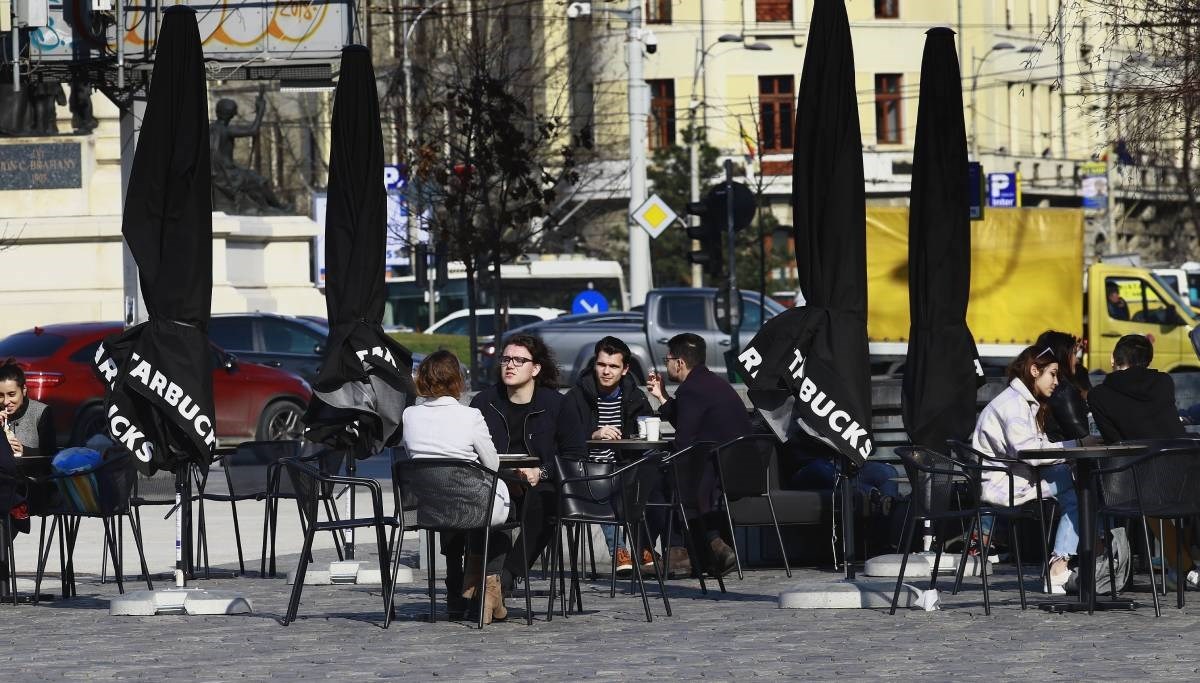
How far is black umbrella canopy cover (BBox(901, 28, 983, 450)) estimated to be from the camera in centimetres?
1214

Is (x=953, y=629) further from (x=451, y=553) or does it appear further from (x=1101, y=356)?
(x=1101, y=356)

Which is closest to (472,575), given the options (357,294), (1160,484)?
(357,294)

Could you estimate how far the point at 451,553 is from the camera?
11.4 m

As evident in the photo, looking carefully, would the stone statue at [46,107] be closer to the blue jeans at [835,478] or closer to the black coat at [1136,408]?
the blue jeans at [835,478]

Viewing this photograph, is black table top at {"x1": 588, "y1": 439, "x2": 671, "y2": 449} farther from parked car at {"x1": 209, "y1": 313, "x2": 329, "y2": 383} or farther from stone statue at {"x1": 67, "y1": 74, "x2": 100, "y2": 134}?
stone statue at {"x1": 67, "y1": 74, "x2": 100, "y2": 134}

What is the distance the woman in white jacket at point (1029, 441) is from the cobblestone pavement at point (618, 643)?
1.26 feet

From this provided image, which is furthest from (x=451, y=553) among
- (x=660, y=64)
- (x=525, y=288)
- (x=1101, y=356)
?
(x=660, y=64)

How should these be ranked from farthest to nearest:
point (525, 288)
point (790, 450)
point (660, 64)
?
point (660, 64), point (525, 288), point (790, 450)

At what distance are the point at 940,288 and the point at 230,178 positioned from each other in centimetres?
2421

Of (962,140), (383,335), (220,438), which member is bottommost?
(220,438)

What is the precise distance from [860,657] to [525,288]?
56128 millimetres

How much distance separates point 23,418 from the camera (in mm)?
14070

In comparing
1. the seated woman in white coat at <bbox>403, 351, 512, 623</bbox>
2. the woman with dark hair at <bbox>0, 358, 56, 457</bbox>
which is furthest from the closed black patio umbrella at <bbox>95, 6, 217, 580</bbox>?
→ the woman with dark hair at <bbox>0, 358, 56, 457</bbox>

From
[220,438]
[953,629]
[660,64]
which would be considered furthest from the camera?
[660,64]
